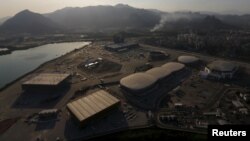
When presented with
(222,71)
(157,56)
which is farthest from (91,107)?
(157,56)

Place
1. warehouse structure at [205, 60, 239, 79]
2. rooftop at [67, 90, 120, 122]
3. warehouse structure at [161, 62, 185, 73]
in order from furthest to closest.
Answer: warehouse structure at [161, 62, 185, 73] < warehouse structure at [205, 60, 239, 79] < rooftop at [67, 90, 120, 122]

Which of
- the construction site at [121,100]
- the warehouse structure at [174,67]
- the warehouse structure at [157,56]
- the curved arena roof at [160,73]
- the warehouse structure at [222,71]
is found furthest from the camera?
the warehouse structure at [157,56]

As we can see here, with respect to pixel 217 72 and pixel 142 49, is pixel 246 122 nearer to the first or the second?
pixel 217 72

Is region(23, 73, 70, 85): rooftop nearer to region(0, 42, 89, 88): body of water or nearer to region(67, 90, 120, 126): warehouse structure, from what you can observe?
region(67, 90, 120, 126): warehouse structure

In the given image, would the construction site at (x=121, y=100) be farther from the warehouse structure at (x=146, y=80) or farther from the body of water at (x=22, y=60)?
the body of water at (x=22, y=60)

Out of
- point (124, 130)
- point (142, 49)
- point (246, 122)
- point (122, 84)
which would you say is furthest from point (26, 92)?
point (142, 49)

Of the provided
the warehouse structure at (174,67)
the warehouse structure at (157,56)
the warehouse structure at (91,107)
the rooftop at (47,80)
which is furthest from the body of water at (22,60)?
the warehouse structure at (174,67)

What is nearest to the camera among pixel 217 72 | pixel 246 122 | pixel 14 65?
pixel 246 122

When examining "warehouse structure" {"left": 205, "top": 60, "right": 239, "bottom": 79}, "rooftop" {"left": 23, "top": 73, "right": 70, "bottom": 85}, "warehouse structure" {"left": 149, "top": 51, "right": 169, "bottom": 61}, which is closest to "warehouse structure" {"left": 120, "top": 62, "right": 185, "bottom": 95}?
"warehouse structure" {"left": 205, "top": 60, "right": 239, "bottom": 79}
